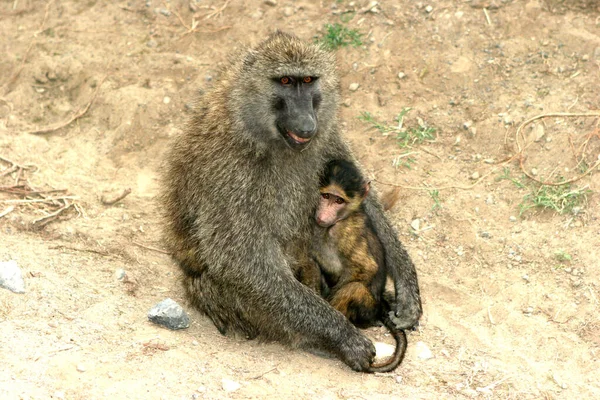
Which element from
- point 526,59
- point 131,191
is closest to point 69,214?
point 131,191

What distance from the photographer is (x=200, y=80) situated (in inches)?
273

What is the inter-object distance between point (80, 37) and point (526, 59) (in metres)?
3.95

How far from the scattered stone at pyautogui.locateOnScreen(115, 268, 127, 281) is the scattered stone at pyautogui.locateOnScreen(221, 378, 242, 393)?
1.32m

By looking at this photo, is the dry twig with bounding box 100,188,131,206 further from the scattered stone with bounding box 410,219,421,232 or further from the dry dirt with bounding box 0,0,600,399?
the scattered stone with bounding box 410,219,421,232

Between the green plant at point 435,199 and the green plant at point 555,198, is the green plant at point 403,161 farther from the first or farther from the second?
the green plant at point 555,198

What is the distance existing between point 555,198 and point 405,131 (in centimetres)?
133

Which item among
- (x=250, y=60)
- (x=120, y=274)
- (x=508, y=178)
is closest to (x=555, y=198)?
(x=508, y=178)

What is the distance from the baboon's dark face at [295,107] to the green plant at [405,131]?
2.04 meters

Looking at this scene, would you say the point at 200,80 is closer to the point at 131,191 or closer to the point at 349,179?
the point at 131,191

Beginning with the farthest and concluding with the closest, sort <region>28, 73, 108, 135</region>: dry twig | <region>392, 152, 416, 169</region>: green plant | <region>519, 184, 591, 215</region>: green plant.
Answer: <region>28, 73, 108, 135</region>: dry twig
<region>392, 152, 416, 169</region>: green plant
<region>519, 184, 591, 215</region>: green plant

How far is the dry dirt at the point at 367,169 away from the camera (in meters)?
4.28

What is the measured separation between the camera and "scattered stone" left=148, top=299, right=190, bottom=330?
458cm

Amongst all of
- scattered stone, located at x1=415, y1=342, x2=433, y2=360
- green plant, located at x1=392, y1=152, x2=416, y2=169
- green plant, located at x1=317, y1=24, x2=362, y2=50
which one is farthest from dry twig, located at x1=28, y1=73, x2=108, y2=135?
scattered stone, located at x1=415, y1=342, x2=433, y2=360

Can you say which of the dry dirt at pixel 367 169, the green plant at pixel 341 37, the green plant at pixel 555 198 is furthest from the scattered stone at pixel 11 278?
the green plant at pixel 341 37
